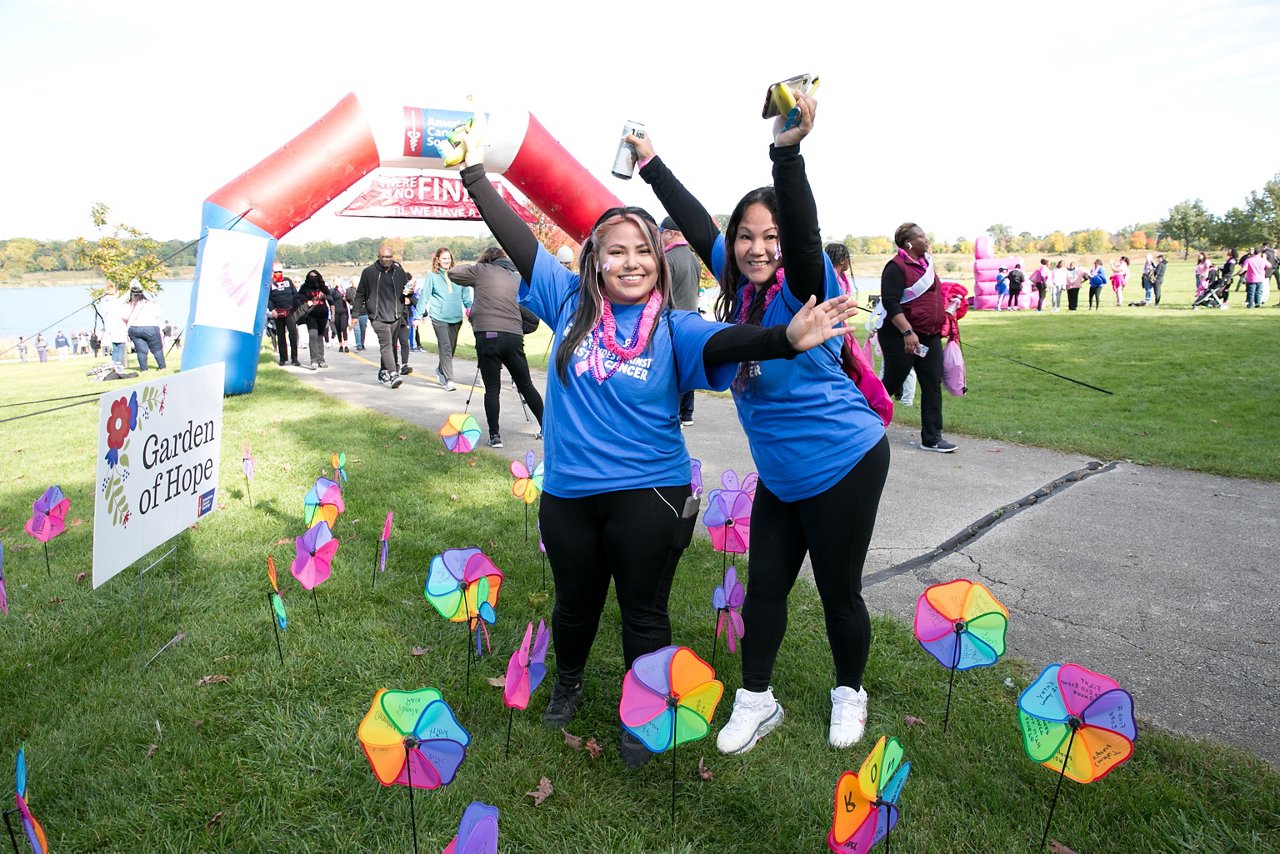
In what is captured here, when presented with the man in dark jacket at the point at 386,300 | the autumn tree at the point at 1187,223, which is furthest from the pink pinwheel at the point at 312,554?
the autumn tree at the point at 1187,223

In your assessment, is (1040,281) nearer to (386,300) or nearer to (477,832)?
(386,300)

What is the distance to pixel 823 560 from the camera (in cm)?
235

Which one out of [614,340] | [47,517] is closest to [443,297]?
[47,517]

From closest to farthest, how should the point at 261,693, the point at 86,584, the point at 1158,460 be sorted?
1. the point at 261,693
2. the point at 86,584
3. the point at 1158,460

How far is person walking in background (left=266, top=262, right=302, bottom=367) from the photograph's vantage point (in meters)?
13.8

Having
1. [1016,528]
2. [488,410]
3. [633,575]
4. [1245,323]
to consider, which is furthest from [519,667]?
[1245,323]

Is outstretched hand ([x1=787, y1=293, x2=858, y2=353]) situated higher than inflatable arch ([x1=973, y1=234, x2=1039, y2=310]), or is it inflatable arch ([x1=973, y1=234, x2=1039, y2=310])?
inflatable arch ([x1=973, y1=234, x2=1039, y2=310])

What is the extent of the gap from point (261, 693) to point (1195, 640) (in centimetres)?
365

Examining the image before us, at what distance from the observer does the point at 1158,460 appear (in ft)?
19.5

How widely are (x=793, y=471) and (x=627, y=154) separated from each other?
A: 131 cm

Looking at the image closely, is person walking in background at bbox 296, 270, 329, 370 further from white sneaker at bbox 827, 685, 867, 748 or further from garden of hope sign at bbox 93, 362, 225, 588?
white sneaker at bbox 827, 685, 867, 748

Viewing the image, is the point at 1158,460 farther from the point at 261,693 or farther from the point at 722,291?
the point at 261,693

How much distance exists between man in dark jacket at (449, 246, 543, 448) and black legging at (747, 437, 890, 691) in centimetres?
447

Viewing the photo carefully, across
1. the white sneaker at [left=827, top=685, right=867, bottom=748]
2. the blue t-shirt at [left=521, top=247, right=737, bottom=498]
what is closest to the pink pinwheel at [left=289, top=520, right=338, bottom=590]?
the blue t-shirt at [left=521, top=247, right=737, bottom=498]
